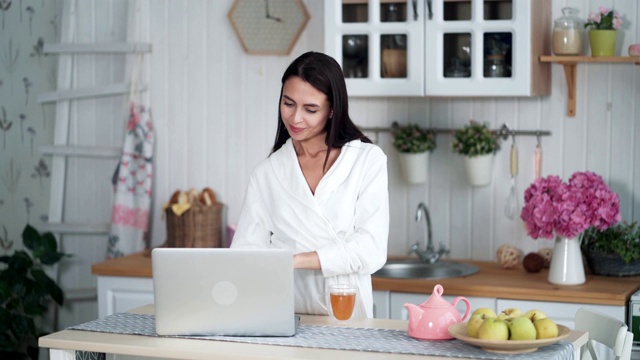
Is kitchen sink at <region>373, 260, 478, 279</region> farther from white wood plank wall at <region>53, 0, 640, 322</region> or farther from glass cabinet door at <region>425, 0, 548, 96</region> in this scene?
glass cabinet door at <region>425, 0, 548, 96</region>

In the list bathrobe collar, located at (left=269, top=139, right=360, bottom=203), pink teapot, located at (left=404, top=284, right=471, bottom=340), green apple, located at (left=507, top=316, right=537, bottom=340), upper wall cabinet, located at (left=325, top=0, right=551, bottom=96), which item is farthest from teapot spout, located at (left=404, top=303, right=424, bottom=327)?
upper wall cabinet, located at (left=325, top=0, right=551, bottom=96)

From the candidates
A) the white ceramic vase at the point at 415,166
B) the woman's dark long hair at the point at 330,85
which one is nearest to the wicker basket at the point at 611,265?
the white ceramic vase at the point at 415,166

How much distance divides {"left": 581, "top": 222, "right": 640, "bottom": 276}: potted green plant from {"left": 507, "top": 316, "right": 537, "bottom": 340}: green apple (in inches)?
55.3

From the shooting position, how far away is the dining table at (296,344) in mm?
2377

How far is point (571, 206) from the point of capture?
11.4ft

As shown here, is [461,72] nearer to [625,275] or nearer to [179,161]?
[625,275]

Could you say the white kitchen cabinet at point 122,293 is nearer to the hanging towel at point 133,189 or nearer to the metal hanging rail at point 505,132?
the hanging towel at point 133,189

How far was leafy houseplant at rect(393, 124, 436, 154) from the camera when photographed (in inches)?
157

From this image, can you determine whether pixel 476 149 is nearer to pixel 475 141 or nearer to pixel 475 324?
pixel 475 141

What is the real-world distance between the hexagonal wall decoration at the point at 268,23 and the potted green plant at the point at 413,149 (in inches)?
24.1

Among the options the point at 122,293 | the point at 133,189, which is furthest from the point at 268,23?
the point at 122,293

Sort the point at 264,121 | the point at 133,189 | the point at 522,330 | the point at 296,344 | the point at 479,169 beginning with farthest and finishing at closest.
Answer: the point at 133,189
the point at 264,121
the point at 479,169
the point at 296,344
the point at 522,330

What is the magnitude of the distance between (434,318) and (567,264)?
3.91ft

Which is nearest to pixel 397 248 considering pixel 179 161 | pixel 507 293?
pixel 507 293
